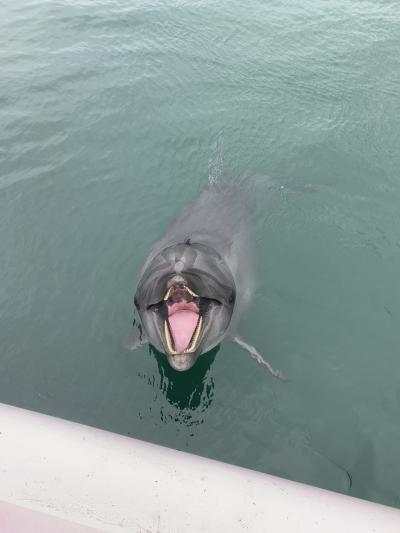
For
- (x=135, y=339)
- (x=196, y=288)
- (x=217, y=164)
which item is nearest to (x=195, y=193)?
(x=217, y=164)

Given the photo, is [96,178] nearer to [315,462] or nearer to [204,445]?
[204,445]

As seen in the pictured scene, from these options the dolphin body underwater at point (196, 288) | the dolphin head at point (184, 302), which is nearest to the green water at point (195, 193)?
the dolphin body underwater at point (196, 288)

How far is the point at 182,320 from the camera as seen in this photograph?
25.3ft

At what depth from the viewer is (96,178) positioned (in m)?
13.5

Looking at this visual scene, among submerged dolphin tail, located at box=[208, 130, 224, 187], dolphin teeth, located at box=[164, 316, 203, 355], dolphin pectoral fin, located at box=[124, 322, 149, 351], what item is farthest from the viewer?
submerged dolphin tail, located at box=[208, 130, 224, 187]

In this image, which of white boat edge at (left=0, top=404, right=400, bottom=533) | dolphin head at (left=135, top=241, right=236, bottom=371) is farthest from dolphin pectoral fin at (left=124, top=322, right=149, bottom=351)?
white boat edge at (left=0, top=404, right=400, bottom=533)

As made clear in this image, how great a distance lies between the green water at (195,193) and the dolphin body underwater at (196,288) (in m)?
0.61

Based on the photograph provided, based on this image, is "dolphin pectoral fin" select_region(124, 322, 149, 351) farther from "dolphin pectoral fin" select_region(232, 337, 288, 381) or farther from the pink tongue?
"dolphin pectoral fin" select_region(232, 337, 288, 381)

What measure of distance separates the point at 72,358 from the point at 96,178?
19.6 feet

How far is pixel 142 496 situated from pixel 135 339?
206 inches

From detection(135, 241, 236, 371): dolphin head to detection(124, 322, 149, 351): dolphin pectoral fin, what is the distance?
741 millimetres

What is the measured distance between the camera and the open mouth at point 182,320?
24.0 ft

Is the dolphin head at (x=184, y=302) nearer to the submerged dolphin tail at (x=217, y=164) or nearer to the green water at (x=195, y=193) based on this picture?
the green water at (x=195, y=193)

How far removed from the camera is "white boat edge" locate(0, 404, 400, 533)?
12.6 ft
